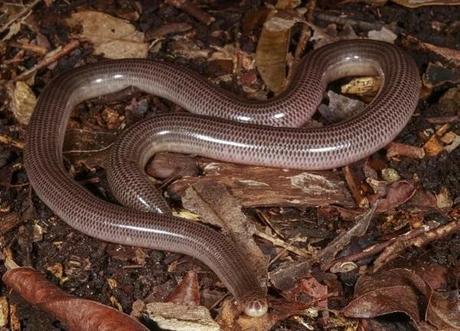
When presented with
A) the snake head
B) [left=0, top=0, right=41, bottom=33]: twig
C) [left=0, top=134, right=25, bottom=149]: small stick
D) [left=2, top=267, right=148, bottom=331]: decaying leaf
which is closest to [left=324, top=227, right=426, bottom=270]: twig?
the snake head

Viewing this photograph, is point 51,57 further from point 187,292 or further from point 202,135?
point 187,292

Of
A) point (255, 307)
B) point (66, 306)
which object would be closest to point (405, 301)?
point (255, 307)

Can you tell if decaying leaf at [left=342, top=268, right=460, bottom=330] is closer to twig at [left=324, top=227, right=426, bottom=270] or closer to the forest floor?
the forest floor

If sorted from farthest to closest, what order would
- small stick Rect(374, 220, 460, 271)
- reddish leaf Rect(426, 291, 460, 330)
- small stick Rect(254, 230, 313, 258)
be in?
1. small stick Rect(254, 230, 313, 258)
2. small stick Rect(374, 220, 460, 271)
3. reddish leaf Rect(426, 291, 460, 330)

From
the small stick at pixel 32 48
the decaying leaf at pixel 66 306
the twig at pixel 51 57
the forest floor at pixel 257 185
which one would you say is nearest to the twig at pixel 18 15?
the forest floor at pixel 257 185

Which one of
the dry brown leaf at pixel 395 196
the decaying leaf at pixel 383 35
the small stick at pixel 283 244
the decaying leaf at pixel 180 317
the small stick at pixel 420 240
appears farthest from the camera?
the decaying leaf at pixel 383 35

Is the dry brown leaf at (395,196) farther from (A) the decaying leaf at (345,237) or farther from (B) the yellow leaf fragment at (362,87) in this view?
(B) the yellow leaf fragment at (362,87)
